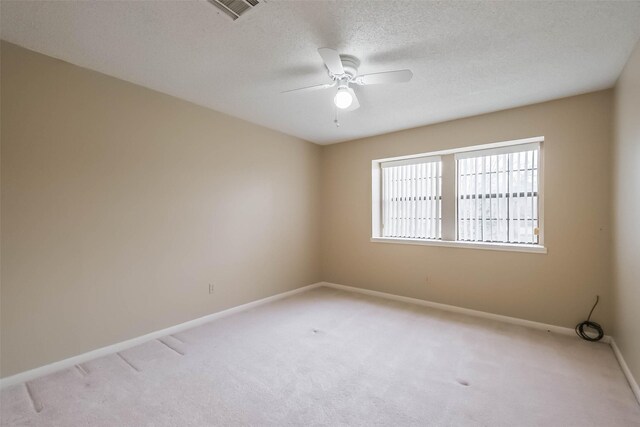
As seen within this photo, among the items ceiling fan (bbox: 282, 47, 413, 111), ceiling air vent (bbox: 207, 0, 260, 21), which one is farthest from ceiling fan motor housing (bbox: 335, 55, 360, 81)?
ceiling air vent (bbox: 207, 0, 260, 21)

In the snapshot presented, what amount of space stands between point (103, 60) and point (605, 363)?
4.94 m

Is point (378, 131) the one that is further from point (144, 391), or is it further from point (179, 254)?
point (144, 391)

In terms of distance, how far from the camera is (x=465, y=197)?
12.8 ft

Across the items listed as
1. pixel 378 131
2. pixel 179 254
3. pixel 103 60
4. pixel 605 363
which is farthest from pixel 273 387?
pixel 378 131

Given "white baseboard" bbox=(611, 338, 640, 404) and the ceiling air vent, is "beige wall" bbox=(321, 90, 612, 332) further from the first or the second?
the ceiling air vent

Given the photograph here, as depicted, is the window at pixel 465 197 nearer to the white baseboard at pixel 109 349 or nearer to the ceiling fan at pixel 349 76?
the ceiling fan at pixel 349 76

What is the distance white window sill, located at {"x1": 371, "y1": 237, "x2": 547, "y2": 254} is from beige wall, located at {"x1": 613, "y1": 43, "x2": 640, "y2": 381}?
664 millimetres

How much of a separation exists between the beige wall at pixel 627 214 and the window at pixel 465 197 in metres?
0.72

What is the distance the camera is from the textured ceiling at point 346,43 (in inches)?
69.6

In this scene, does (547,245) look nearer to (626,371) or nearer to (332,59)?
(626,371)

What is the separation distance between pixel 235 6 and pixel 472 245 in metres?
3.54

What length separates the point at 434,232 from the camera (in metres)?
4.16

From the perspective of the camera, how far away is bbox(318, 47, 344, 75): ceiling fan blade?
6.22 ft

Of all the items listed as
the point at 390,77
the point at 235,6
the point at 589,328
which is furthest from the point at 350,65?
the point at 589,328
